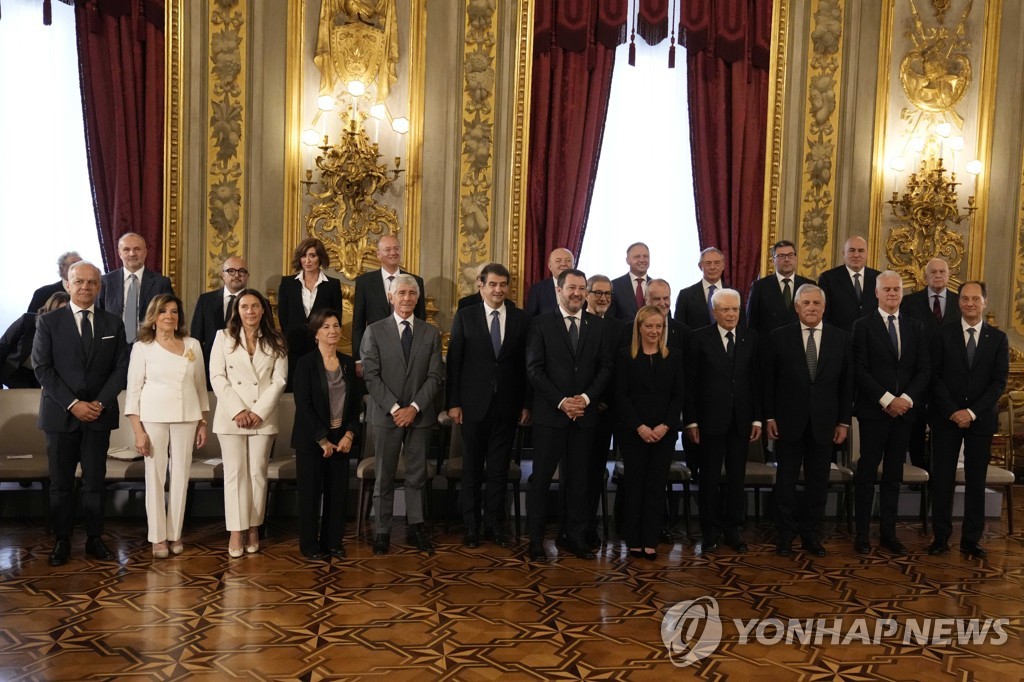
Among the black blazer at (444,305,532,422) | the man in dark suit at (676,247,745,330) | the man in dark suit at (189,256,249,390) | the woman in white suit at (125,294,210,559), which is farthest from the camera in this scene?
the man in dark suit at (676,247,745,330)

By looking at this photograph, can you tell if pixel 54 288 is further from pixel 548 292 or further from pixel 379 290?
pixel 548 292

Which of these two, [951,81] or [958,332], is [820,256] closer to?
[951,81]

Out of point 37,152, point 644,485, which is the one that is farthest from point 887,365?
point 37,152

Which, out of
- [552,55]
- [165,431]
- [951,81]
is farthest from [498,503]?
[951,81]

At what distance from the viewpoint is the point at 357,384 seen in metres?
5.45

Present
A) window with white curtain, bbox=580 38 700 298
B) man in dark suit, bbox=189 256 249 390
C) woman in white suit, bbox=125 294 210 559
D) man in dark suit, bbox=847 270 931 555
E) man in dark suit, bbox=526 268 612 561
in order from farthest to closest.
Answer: window with white curtain, bbox=580 38 700 298 < man in dark suit, bbox=189 256 249 390 < man in dark suit, bbox=847 270 931 555 < man in dark suit, bbox=526 268 612 561 < woman in white suit, bbox=125 294 210 559

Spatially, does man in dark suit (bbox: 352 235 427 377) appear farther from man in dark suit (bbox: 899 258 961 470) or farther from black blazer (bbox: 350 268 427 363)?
man in dark suit (bbox: 899 258 961 470)

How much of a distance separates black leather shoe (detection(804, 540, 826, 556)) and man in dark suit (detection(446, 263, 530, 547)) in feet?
5.83

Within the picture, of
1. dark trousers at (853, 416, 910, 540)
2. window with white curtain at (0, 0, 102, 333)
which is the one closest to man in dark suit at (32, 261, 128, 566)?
window with white curtain at (0, 0, 102, 333)

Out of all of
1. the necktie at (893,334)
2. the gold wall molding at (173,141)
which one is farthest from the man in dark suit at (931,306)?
the gold wall molding at (173,141)

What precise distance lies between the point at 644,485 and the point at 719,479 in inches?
22.5

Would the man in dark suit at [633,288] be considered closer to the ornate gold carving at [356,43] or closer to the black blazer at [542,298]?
the black blazer at [542,298]

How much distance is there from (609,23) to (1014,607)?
539 centimetres

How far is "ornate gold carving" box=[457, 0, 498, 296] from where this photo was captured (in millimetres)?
7938
